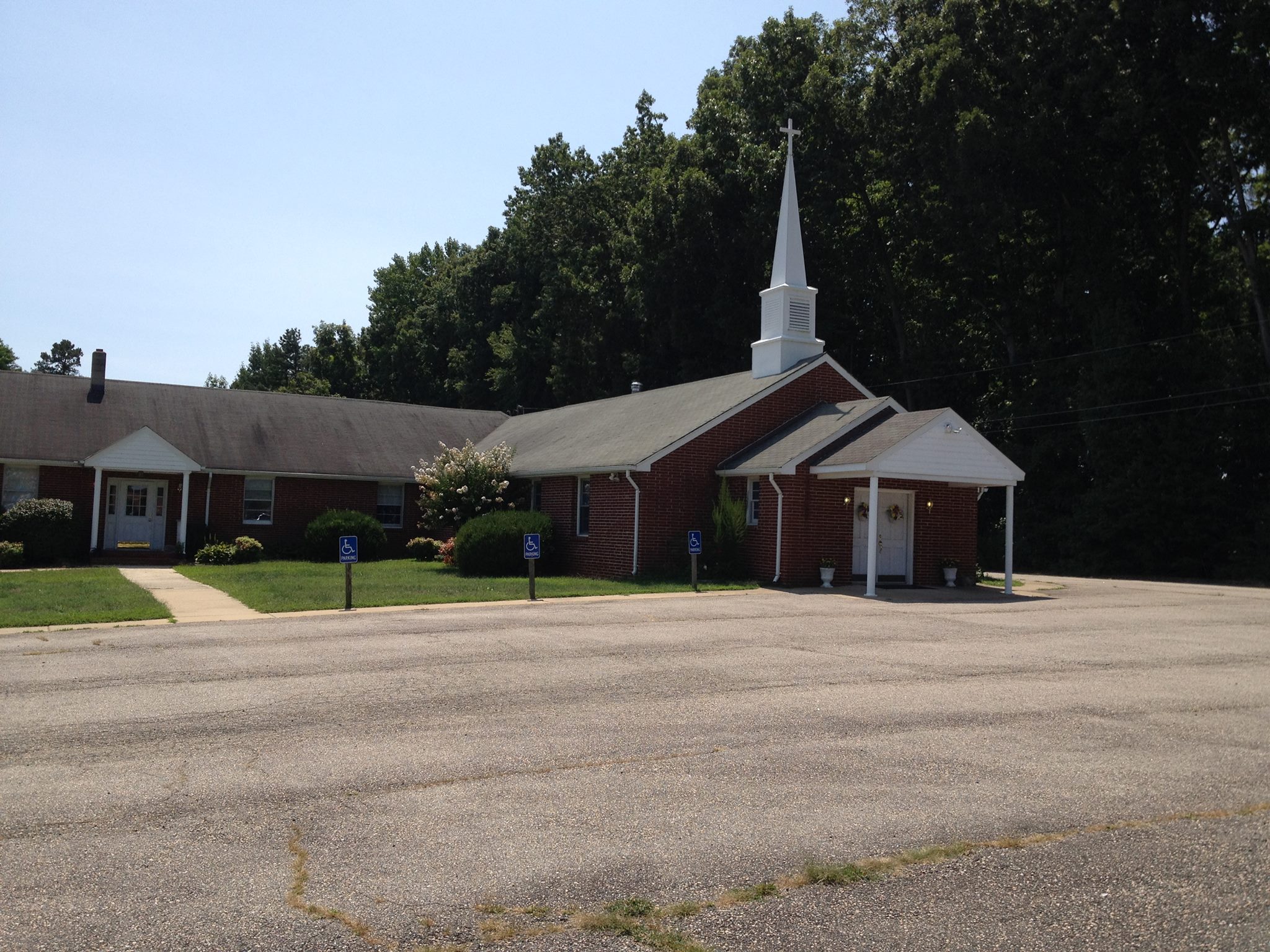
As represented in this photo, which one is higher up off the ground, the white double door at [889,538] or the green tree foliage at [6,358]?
the green tree foliage at [6,358]

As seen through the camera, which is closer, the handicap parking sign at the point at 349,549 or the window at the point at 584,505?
the handicap parking sign at the point at 349,549

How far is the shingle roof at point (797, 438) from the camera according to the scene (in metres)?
23.6

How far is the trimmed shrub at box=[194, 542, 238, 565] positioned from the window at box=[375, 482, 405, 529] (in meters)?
5.65

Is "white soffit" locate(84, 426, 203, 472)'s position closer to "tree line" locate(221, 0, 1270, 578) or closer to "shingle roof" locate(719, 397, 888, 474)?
"shingle roof" locate(719, 397, 888, 474)

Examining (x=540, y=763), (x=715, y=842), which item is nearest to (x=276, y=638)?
(x=540, y=763)

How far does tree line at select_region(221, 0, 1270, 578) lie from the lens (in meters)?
31.1

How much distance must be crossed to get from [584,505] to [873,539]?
27.8ft

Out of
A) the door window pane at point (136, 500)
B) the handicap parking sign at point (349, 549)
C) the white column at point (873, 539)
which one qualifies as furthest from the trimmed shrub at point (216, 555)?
the white column at point (873, 539)

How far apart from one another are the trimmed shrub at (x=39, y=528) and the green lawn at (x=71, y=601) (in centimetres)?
354

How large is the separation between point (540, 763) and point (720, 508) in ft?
56.0

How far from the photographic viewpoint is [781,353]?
89.0 ft

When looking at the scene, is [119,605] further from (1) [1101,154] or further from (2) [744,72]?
(2) [744,72]

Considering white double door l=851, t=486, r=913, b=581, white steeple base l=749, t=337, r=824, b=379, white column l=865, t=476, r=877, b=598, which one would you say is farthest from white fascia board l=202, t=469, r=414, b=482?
white column l=865, t=476, r=877, b=598

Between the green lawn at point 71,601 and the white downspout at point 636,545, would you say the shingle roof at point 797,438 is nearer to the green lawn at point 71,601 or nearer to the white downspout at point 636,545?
the white downspout at point 636,545
